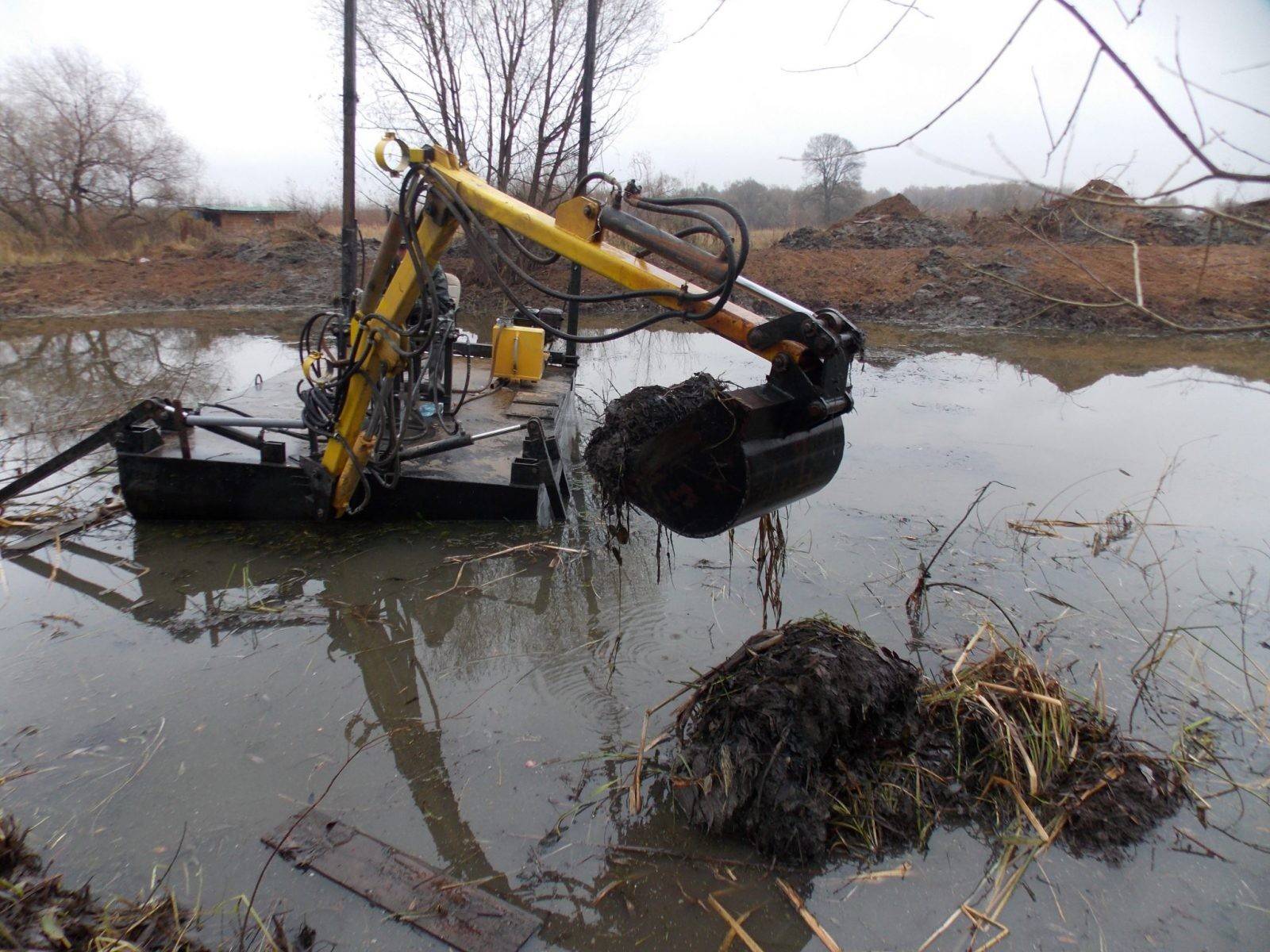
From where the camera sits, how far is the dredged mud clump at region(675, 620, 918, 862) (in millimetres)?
2764

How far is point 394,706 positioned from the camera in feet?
11.7

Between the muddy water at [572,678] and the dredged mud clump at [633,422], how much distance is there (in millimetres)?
1144

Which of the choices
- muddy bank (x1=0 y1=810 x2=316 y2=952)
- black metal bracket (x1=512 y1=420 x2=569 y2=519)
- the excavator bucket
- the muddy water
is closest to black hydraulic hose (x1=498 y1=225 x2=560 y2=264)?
the excavator bucket

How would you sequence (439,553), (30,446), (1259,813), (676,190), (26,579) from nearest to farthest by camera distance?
(1259,813)
(26,579)
(439,553)
(30,446)
(676,190)

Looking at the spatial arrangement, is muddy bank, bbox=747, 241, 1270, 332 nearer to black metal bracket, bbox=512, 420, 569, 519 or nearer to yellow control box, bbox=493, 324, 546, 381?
yellow control box, bbox=493, 324, 546, 381

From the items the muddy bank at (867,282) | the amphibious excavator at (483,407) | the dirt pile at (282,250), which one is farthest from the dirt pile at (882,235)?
the amphibious excavator at (483,407)

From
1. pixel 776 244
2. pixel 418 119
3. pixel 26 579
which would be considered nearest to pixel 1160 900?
pixel 26 579

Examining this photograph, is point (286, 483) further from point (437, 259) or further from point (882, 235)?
point (882, 235)

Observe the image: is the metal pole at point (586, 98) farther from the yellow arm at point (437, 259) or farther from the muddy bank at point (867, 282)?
the muddy bank at point (867, 282)

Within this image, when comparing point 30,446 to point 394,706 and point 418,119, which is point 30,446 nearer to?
point 394,706

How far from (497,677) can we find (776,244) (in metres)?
23.4

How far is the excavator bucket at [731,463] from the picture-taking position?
2.68 meters

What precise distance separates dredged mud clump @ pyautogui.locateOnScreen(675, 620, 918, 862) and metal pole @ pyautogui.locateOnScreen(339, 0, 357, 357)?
4.66 metres

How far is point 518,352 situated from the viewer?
7.14m
